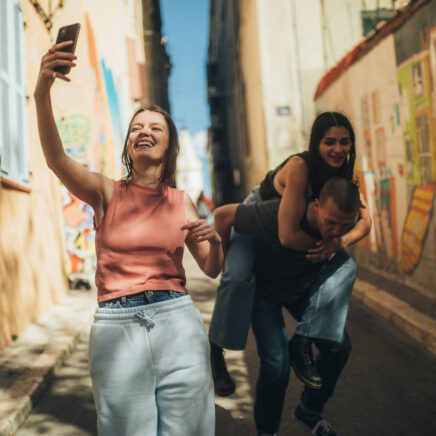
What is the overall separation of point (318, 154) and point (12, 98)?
442 centimetres

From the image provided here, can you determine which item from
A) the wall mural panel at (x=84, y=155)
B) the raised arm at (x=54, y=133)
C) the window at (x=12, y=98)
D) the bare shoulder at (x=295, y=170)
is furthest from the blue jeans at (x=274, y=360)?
the wall mural panel at (x=84, y=155)

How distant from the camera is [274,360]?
9.16ft

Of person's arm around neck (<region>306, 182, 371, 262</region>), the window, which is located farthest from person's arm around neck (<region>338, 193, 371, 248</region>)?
the window

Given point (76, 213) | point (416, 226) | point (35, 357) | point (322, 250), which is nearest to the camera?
point (322, 250)

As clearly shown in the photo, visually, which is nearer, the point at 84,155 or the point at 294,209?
the point at 294,209

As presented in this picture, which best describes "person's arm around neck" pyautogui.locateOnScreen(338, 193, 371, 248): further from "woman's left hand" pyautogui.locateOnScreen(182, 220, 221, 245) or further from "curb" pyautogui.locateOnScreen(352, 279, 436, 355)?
"curb" pyautogui.locateOnScreen(352, 279, 436, 355)

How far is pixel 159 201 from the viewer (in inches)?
80.2

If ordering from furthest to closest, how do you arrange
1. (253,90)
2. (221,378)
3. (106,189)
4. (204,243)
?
(253,90), (221,378), (204,243), (106,189)

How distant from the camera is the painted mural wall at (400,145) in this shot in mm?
6359

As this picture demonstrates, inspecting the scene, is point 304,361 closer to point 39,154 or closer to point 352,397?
point 352,397

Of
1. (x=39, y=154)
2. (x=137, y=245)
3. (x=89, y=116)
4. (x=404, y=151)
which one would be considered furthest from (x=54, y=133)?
(x=89, y=116)

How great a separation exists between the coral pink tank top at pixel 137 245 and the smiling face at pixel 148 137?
14cm

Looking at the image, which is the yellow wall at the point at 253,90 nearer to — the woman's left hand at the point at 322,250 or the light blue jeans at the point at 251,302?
the light blue jeans at the point at 251,302

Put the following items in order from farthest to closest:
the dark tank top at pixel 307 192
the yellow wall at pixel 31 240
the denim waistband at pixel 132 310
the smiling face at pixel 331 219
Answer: the yellow wall at pixel 31 240, the dark tank top at pixel 307 192, the smiling face at pixel 331 219, the denim waistband at pixel 132 310
